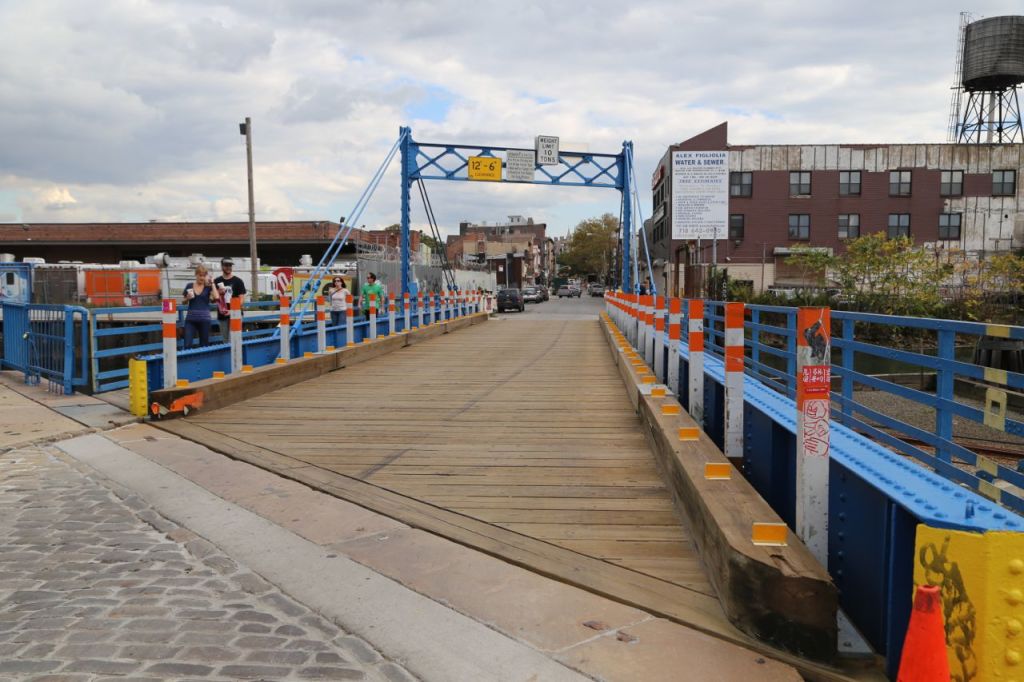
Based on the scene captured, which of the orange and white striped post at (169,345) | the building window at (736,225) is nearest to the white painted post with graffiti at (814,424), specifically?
the orange and white striped post at (169,345)

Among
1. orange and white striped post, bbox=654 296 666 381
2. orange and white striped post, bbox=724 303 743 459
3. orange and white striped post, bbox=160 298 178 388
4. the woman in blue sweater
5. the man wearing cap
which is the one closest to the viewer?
orange and white striped post, bbox=724 303 743 459

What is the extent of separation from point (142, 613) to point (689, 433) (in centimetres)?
373

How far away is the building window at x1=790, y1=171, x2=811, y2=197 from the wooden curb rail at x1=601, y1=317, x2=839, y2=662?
51391 mm

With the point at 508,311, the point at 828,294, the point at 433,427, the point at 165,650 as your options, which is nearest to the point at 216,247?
the point at 508,311

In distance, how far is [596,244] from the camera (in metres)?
124

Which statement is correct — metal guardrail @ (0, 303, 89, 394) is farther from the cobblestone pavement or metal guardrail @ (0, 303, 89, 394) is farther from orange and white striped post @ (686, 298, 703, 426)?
orange and white striped post @ (686, 298, 703, 426)

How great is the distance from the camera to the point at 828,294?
122 ft

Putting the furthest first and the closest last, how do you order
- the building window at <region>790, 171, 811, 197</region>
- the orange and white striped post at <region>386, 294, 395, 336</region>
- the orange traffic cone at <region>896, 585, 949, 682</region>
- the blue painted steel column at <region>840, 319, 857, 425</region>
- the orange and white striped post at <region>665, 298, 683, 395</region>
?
the building window at <region>790, 171, 811, 197</region> < the orange and white striped post at <region>386, 294, 395, 336</region> < the orange and white striped post at <region>665, 298, 683, 395</region> < the blue painted steel column at <region>840, 319, 857, 425</region> < the orange traffic cone at <region>896, 585, 949, 682</region>

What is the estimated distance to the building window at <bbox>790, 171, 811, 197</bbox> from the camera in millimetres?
51969

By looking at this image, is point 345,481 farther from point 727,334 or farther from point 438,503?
point 727,334

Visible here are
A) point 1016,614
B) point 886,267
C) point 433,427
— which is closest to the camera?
point 1016,614

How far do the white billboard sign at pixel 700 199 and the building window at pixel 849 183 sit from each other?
1161 centimetres

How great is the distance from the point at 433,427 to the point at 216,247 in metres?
57.0

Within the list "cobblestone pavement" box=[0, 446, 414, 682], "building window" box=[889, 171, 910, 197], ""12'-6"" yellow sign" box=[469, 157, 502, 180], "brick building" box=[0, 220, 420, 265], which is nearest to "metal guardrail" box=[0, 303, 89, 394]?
"cobblestone pavement" box=[0, 446, 414, 682]
